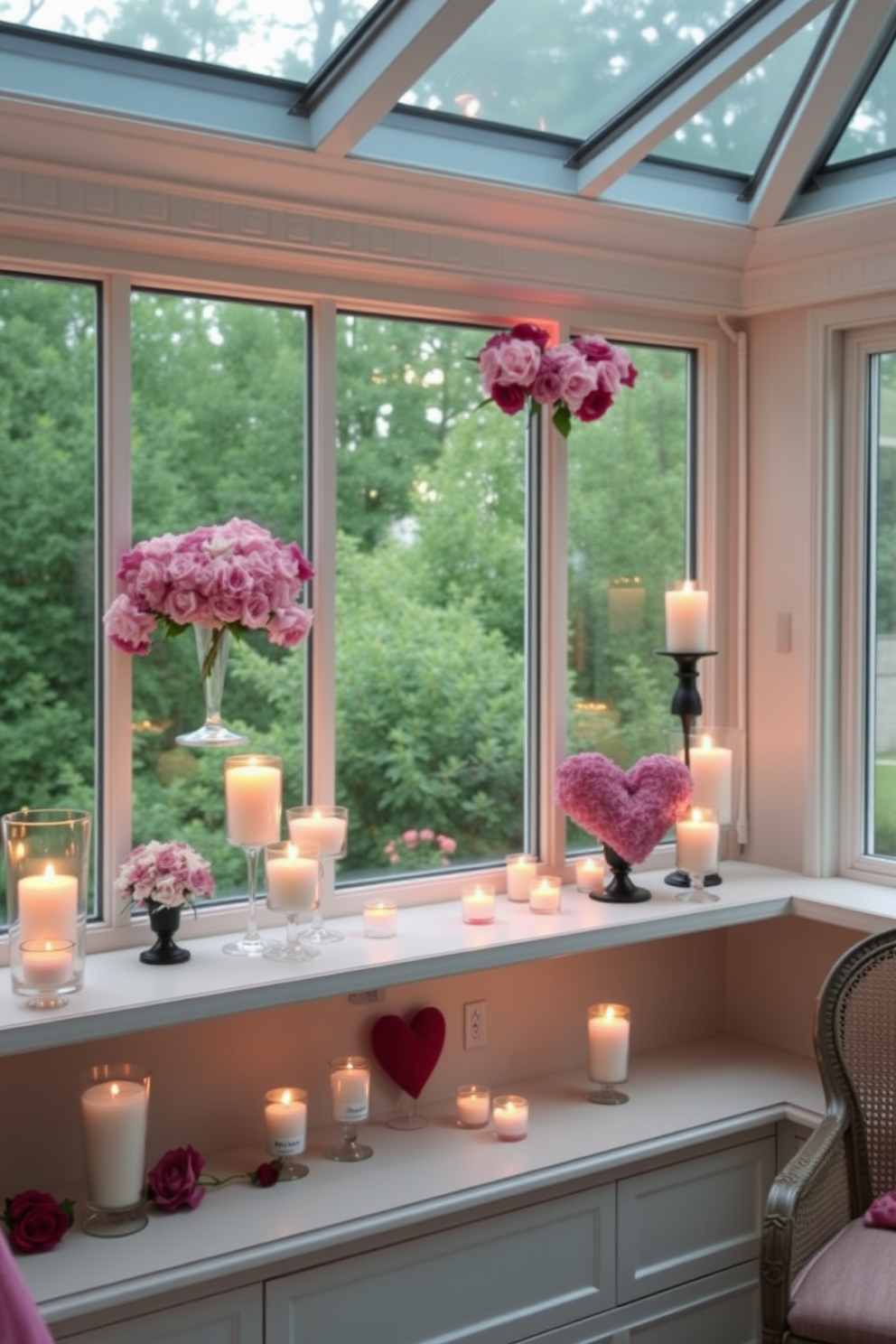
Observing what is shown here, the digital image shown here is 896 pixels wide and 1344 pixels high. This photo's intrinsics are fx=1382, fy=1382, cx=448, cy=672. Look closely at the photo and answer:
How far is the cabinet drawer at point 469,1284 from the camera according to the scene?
7.77 feet

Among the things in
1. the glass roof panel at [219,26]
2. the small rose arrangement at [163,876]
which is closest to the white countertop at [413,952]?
the small rose arrangement at [163,876]

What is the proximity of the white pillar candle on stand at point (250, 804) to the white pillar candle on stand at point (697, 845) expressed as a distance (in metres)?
0.95

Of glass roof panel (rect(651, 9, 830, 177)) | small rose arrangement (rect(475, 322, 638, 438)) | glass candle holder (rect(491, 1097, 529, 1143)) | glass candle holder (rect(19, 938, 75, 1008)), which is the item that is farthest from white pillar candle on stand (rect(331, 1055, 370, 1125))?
glass roof panel (rect(651, 9, 830, 177))

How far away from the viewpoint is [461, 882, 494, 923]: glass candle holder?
2.82 m

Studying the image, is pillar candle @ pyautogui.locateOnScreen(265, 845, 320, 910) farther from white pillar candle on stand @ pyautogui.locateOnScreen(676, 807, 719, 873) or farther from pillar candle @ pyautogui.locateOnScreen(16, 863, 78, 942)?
white pillar candle on stand @ pyautogui.locateOnScreen(676, 807, 719, 873)

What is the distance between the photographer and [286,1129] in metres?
2.56

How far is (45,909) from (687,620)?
5.11 feet

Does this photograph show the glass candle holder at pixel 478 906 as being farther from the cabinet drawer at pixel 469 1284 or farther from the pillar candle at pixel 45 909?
the pillar candle at pixel 45 909

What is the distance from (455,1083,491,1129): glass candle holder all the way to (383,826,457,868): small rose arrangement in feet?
1.62

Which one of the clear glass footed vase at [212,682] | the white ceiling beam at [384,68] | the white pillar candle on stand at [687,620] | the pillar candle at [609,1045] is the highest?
the white ceiling beam at [384,68]

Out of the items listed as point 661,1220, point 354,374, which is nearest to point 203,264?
point 354,374

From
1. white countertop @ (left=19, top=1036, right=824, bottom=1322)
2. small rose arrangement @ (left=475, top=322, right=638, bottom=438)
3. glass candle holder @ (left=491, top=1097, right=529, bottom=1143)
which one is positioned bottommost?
white countertop @ (left=19, top=1036, right=824, bottom=1322)

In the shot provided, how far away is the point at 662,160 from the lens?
3.04 metres

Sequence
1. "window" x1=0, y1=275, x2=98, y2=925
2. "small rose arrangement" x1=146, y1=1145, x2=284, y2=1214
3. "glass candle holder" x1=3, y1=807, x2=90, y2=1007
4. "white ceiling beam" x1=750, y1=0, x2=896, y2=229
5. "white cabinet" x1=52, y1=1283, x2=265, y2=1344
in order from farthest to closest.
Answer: "white ceiling beam" x1=750, y1=0, x2=896, y2=229 → "window" x1=0, y1=275, x2=98, y2=925 → "small rose arrangement" x1=146, y1=1145, x2=284, y2=1214 → "glass candle holder" x1=3, y1=807, x2=90, y2=1007 → "white cabinet" x1=52, y1=1283, x2=265, y2=1344
